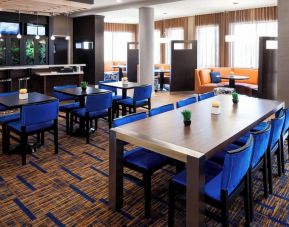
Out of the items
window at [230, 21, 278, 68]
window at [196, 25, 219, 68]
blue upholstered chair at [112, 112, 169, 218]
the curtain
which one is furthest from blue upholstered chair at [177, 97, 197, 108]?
the curtain

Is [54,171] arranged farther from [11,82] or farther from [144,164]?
[11,82]

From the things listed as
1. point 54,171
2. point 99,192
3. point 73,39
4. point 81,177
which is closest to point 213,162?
point 99,192

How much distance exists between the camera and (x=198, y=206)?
2.01 metres

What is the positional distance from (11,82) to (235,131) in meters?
6.91

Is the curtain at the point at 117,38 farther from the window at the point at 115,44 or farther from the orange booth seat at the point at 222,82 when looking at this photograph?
the orange booth seat at the point at 222,82

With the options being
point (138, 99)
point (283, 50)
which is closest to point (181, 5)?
point (283, 50)

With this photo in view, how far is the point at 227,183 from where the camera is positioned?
2.00 meters

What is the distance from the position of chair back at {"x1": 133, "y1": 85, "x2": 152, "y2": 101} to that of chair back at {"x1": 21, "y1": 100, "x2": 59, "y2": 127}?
1975mm

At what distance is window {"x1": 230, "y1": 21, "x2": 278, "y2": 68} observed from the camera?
9.82 metres

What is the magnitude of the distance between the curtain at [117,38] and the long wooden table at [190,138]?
1124 cm

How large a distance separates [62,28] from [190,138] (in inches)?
437

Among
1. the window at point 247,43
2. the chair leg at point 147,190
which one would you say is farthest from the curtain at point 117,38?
the chair leg at point 147,190

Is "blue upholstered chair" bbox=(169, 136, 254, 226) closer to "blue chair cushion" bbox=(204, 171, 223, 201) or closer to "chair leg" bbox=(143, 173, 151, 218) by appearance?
"blue chair cushion" bbox=(204, 171, 223, 201)

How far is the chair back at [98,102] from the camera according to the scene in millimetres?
4664
